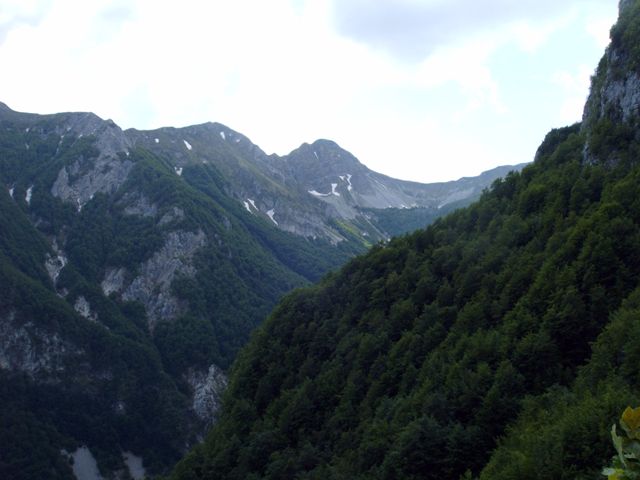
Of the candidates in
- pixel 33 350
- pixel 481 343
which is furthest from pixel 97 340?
pixel 481 343

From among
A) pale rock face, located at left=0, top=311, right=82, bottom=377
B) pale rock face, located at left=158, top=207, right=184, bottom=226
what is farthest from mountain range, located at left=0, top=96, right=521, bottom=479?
pale rock face, located at left=158, top=207, right=184, bottom=226

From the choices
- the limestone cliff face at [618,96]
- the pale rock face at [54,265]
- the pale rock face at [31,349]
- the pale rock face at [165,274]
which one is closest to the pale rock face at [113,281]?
the pale rock face at [165,274]

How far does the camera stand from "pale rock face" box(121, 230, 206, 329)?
174125 millimetres

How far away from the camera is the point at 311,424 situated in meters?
51.8

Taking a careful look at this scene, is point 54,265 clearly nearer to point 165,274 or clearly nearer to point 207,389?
point 165,274

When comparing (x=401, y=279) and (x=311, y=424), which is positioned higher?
(x=401, y=279)

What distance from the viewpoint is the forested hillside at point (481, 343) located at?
2800cm

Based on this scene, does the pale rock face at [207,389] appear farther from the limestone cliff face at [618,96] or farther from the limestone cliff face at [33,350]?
the limestone cliff face at [618,96]

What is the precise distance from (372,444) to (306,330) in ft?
90.8

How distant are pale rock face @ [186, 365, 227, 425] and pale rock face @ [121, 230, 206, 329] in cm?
2459

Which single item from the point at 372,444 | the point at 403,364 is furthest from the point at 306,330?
the point at 372,444

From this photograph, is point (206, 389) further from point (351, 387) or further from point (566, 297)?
point (566, 297)

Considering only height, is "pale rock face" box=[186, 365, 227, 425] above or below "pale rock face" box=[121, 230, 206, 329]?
below

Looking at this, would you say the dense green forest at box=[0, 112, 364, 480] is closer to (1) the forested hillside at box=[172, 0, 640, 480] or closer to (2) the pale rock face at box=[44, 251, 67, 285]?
(2) the pale rock face at box=[44, 251, 67, 285]
